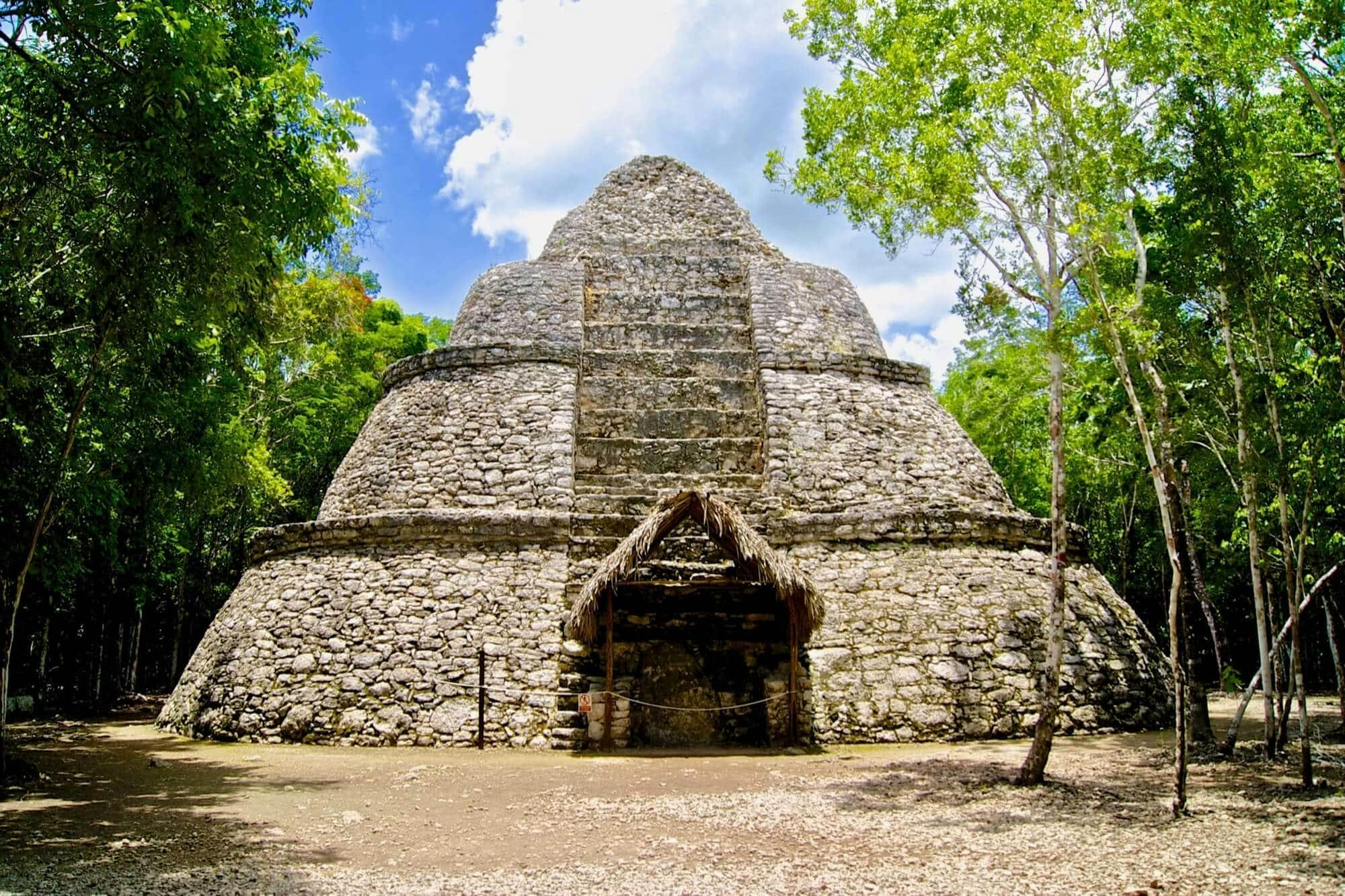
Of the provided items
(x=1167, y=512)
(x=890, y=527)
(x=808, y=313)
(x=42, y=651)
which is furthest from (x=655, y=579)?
(x=42, y=651)

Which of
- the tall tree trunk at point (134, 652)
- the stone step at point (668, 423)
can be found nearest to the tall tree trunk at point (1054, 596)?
the stone step at point (668, 423)

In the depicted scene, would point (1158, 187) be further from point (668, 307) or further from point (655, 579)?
point (668, 307)

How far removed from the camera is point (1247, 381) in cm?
627

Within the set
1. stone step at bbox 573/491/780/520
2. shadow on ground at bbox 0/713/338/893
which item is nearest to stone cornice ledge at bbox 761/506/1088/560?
stone step at bbox 573/491/780/520

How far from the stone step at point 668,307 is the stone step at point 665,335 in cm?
18

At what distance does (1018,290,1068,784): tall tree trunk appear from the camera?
587 centimetres

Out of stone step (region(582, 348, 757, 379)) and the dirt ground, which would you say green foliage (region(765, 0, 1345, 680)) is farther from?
stone step (region(582, 348, 757, 379))

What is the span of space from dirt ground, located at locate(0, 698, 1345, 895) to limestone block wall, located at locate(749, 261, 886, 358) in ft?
21.3

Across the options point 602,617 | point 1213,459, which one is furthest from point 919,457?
point 602,617

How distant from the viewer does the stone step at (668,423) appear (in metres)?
11.5

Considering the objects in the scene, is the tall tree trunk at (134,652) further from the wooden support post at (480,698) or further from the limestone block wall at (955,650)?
the limestone block wall at (955,650)

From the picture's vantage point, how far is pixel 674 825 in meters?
5.07

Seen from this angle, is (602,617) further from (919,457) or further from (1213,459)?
(1213,459)

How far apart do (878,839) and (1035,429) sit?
15700 millimetres
